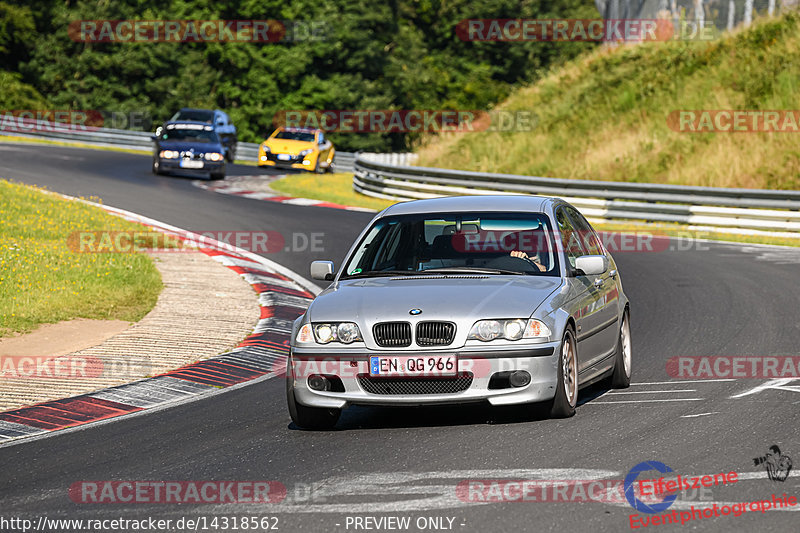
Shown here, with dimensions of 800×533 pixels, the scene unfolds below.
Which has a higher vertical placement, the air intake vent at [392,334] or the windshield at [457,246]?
the windshield at [457,246]

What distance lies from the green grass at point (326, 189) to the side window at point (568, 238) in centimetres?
1896

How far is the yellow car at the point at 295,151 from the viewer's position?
132ft

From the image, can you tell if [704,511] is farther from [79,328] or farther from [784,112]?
[784,112]

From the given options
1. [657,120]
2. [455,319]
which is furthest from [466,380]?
[657,120]

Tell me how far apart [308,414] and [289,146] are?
32720mm

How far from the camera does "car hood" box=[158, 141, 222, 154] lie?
1331 inches

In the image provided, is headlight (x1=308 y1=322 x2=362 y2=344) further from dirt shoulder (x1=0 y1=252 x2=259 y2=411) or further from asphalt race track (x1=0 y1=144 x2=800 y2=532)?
dirt shoulder (x1=0 y1=252 x2=259 y2=411)

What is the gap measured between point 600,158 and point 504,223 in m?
25.4

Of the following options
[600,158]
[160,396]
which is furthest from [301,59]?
[160,396]

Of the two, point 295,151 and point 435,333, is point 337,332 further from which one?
point 295,151

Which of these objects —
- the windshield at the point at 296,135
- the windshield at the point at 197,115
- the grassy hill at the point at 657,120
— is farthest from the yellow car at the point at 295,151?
the grassy hill at the point at 657,120

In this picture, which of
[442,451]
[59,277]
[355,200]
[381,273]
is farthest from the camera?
[355,200]

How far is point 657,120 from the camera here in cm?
3566

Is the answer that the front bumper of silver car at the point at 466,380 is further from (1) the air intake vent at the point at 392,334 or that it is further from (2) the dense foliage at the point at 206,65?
(2) the dense foliage at the point at 206,65
